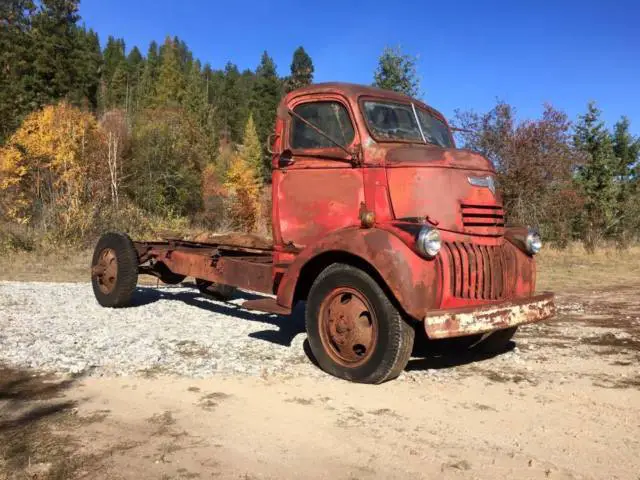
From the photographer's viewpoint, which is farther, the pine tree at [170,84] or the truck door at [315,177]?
the pine tree at [170,84]

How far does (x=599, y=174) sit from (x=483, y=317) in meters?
23.7

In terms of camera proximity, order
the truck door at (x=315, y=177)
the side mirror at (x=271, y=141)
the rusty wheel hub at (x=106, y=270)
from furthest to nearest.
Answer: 1. the rusty wheel hub at (x=106, y=270)
2. the side mirror at (x=271, y=141)
3. the truck door at (x=315, y=177)

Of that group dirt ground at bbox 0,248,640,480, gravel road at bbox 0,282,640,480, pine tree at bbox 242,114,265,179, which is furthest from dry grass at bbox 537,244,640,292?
pine tree at bbox 242,114,265,179

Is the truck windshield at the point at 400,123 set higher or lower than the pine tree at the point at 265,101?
lower

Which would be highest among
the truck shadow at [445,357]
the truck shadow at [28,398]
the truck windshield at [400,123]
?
the truck windshield at [400,123]

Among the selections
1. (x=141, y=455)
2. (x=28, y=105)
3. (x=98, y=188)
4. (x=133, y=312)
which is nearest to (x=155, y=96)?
(x=28, y=105)

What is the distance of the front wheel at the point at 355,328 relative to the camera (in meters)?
4.65

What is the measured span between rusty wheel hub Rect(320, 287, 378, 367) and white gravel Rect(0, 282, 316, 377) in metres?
0.32

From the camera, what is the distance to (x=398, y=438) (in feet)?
11.8

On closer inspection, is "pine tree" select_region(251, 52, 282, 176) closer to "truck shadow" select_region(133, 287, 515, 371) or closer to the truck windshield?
A: "truck shadow" select_region(133, 287, 515, 371)

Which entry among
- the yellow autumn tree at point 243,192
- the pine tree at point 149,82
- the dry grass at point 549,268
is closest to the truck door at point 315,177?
the dry grass at point 549,268

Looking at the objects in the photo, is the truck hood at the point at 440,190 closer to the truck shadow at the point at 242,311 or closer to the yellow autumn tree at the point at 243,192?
the truck shadow at the point at 242,311

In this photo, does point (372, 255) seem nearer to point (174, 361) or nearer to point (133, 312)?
point (174, 361)

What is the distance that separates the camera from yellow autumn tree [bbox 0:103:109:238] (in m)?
26.4
